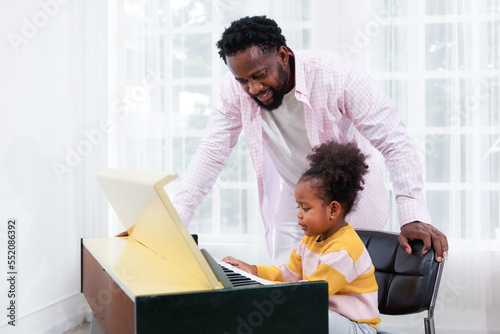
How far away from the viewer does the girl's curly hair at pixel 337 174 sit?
1.68 meters

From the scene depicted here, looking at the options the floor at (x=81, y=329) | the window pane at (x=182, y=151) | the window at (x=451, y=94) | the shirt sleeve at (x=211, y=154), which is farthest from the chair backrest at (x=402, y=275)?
the floor at (x=81, y=329)

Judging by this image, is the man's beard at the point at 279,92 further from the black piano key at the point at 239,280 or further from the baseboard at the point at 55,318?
the baseboard at the point at 55,318

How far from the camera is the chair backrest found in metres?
1.67

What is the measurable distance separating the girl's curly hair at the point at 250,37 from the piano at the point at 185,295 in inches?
31.1

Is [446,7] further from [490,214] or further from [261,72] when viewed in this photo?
[261,72]

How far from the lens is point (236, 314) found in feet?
3.24

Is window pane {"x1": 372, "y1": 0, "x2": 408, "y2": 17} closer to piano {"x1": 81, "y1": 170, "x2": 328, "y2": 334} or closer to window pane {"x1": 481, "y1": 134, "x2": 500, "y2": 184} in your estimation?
window pane {"x1": 481, "y1": 134, "x2": 500, "y2": 184}

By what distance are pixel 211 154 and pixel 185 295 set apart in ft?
4.51

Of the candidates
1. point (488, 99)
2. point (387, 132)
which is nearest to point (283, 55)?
point (387, 132)

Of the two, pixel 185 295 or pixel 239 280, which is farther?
pixel 239 280

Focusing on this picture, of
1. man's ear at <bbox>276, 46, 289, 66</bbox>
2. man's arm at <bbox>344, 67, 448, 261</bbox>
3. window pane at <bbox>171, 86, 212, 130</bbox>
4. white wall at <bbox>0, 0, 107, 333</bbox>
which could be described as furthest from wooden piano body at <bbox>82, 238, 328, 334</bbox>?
window pane at <bbox>171, 86, 212, 130</bbox>

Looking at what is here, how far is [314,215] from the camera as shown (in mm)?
1648

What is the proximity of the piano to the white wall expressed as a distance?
2.02 meters

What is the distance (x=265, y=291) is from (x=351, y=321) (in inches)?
23.6
